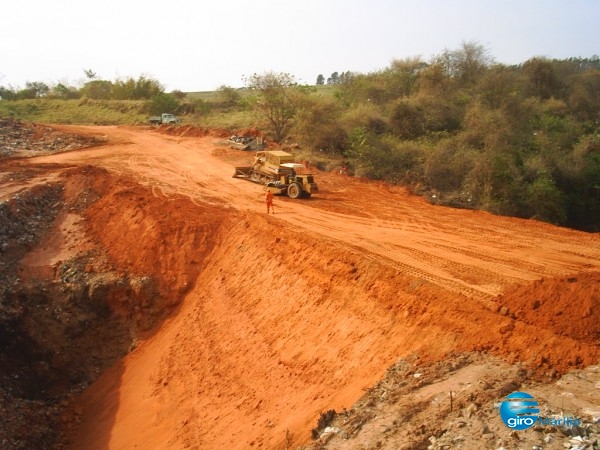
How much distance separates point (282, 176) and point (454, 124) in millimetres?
11840

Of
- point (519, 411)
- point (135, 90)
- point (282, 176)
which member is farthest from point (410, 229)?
point (135, 90)

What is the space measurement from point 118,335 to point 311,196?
28.8ft

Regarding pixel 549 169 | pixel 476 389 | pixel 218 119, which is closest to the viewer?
pixel 476 389

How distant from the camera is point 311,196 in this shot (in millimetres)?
20031

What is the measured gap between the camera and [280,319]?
12.5m

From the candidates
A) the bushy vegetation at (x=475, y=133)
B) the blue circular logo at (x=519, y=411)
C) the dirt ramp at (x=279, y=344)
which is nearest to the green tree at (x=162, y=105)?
the bushy vegetation at (x=475, y=133)

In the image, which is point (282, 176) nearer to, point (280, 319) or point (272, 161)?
point (272, 161)

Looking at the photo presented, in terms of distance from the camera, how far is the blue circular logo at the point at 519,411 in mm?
6477

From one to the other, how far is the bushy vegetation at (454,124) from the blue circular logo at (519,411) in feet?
39.0

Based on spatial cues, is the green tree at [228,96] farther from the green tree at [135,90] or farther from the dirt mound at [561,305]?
the dirt mound at [561,305]

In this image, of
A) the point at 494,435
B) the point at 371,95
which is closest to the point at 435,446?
the point at 494,435

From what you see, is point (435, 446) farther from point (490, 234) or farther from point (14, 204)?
point (14, 204)

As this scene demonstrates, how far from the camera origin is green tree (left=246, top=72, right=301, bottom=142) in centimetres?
3155

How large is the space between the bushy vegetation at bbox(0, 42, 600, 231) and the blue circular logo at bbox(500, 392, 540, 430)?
39.0 feet
